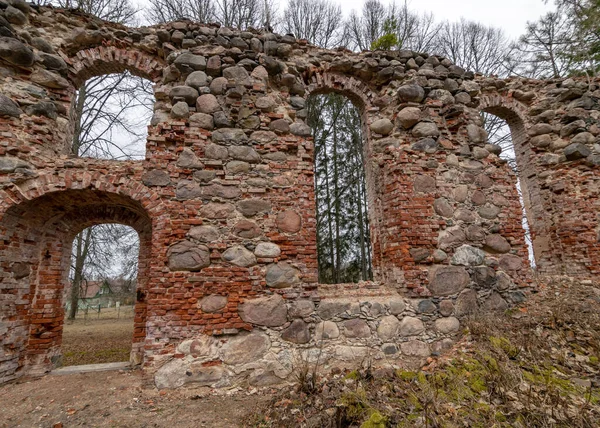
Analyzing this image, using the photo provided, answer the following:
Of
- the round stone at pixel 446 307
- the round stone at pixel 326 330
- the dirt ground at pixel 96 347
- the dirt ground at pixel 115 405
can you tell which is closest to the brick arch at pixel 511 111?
the round stone at pixel 446 307

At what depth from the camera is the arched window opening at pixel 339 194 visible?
11047mm

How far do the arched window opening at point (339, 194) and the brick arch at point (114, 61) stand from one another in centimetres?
720

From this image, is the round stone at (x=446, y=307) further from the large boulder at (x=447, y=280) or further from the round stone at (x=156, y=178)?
the round stone at (x=156, y=178)

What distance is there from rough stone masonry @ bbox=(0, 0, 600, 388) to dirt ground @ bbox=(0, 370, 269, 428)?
0.23 m

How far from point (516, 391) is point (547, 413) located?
15.0 inches

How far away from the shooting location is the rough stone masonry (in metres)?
3.99

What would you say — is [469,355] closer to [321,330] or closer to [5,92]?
[321,330]

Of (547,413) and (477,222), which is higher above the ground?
(477,222)

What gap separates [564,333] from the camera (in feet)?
13.5

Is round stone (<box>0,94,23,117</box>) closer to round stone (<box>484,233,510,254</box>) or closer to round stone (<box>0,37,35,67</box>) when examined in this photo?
round stone (<box>0,37,35,67</box>)

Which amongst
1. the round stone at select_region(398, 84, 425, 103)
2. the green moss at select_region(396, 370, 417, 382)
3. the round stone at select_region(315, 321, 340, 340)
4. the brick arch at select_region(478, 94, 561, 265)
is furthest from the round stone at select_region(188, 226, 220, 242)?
the brick arch at select_region(478, 94, 561, 265)

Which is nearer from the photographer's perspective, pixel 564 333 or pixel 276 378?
pixel 276 378

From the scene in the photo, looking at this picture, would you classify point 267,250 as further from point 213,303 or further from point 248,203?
point 213,303

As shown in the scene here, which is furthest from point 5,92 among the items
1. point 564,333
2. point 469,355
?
point 564,333
